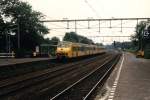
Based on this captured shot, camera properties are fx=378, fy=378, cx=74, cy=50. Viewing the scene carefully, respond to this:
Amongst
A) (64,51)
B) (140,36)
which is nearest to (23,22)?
(140,36)

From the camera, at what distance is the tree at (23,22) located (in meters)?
77.4

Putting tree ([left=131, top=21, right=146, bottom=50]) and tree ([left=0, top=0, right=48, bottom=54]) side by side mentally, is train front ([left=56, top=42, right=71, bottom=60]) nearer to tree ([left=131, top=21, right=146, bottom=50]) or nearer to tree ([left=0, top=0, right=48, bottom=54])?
tree ([left=0, top=0, right=48, bottom=54])

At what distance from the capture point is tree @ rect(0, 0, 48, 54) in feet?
254

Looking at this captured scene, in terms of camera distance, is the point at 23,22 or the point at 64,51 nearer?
the point at 64,51

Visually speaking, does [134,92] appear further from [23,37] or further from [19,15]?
[19,15]

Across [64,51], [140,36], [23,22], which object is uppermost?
[23,22]

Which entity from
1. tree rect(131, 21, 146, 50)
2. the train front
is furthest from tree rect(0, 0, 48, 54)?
the train front

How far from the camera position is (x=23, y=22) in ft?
266

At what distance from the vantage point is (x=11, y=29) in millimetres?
78125

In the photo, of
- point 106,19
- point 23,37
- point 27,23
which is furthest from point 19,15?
point 106,19

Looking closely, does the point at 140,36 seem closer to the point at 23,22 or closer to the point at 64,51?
the point at 23,22

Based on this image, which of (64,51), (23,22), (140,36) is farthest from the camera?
(140,36)

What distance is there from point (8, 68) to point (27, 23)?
5202 centimetres

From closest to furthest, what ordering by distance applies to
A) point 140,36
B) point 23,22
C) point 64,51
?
point 64,51 → point 23,22 → point 140,36
